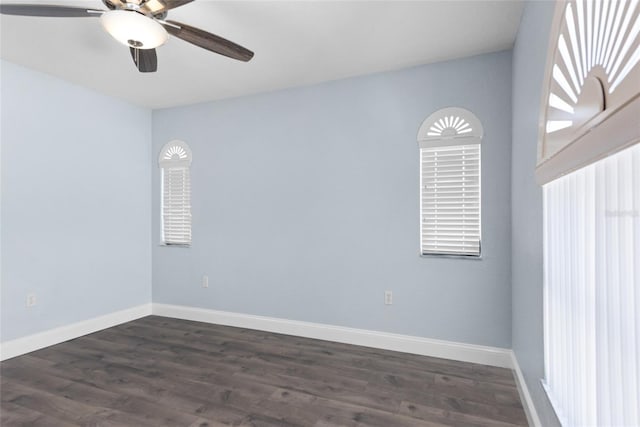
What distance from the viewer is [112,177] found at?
154 inches

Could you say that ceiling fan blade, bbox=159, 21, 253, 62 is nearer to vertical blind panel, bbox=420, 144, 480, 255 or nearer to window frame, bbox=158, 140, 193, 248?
vertical blind panel, bbox=420, 144, 480, 255

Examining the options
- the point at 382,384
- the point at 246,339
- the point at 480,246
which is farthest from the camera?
the point at 246,339

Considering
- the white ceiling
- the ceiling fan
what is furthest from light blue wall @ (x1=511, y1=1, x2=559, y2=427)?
the ceiling fan

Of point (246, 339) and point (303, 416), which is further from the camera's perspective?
point (246, 339)

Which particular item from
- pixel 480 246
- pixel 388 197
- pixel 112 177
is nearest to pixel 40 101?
pixel 112 177

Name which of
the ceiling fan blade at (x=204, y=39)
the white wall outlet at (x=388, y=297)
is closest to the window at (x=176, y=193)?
the ceiling fan blade at (x=204, y=39)

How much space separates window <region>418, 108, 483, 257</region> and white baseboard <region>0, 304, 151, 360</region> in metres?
3.58

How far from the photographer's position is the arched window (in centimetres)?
76

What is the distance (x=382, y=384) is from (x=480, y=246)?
141cm

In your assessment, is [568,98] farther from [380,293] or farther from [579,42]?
[380,293]

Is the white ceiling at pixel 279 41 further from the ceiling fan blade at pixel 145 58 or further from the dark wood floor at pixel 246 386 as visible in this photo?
the dark wood floor at pixel 246 386

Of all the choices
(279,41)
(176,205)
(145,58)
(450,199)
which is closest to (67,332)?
(176,205)

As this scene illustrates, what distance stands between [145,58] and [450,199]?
2.64 meters

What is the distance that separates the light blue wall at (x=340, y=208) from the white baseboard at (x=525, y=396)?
263 millimetres
